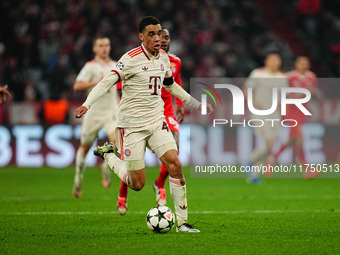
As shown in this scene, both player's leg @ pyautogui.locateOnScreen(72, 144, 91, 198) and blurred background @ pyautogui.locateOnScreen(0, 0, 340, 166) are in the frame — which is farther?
blurred background @ pyautogui.locateOnScreen(0, 0, 340, 166)

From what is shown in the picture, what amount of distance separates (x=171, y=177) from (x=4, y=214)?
113 inches

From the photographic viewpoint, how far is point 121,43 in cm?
2111

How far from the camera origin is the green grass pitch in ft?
21.8

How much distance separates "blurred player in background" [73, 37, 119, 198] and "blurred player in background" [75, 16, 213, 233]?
10.9 ft

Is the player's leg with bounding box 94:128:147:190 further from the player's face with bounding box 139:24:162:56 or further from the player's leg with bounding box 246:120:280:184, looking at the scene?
the player's leg with bounding box 246:120:280:184

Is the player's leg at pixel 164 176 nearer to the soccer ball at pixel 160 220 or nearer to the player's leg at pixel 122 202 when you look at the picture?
the player's leg at pixel 122 202

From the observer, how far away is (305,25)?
24016 mm

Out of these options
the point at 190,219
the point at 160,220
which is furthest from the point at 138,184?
the point at 190,219

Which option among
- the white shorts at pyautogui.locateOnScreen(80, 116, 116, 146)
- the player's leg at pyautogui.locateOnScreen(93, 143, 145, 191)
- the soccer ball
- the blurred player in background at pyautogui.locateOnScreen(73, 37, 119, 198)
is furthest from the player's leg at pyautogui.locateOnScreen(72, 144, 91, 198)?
the soccer ball

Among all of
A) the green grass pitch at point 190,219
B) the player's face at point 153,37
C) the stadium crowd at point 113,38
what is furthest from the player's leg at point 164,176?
the stadium crowd at point 113,38

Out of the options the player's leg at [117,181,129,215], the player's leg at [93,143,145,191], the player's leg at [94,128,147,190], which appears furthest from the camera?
the player's leg at [117,181,129,215]

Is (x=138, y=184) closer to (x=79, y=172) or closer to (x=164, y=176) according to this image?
(x=164, y=176)

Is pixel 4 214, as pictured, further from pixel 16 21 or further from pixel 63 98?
pixel 16 21

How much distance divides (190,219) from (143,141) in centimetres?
150
